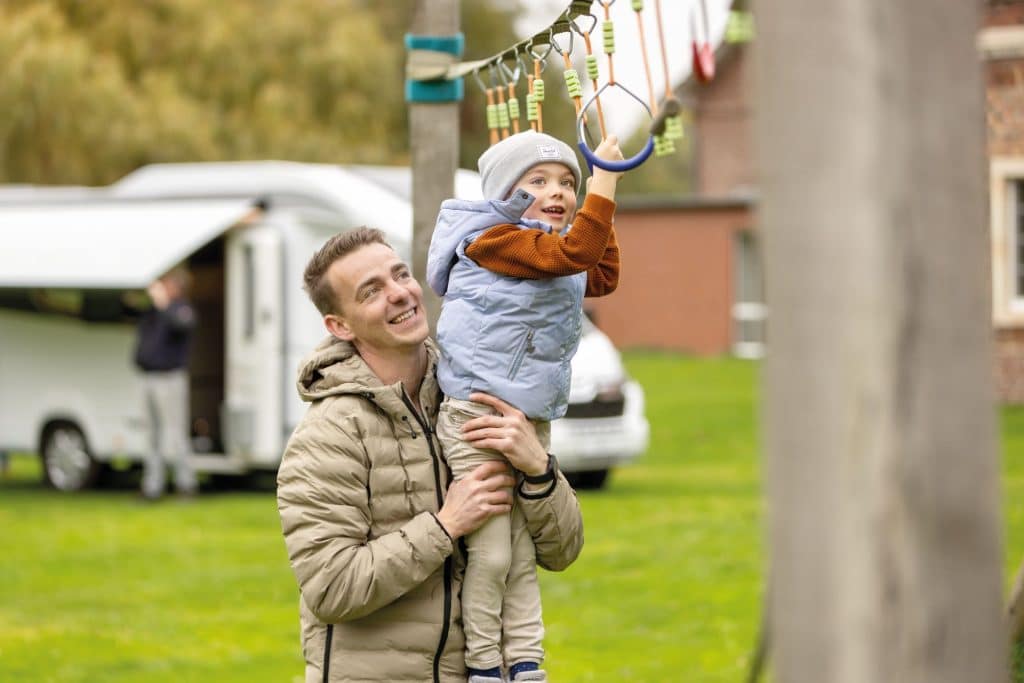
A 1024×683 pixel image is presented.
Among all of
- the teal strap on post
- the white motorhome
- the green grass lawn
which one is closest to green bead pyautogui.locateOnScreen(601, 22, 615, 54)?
the teal strap on post

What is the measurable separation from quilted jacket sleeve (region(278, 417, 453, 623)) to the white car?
400 inches

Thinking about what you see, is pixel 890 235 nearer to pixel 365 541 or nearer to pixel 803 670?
pixel 803 670

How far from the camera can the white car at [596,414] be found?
13.8m

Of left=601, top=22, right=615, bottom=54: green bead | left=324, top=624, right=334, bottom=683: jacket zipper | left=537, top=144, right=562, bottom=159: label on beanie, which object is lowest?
left=324, top=624, right=334, bottom=683: jacket zipper

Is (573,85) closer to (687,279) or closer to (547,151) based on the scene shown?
(547,151)

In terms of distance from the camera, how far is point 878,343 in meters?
1.89

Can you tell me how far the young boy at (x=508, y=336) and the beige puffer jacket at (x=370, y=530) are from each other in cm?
5

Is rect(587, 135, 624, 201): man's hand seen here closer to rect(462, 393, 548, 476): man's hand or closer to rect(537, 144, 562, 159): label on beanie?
rect(537, 144, 562, 159): label on beanie

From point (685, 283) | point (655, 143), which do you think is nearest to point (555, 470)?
point (655, 143)

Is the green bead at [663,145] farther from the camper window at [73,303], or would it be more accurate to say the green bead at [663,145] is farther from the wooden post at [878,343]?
the camper window at [73,303]

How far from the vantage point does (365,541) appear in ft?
11.0

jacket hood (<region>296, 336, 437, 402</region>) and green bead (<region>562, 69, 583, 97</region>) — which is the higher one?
green bead (<region>562, 69, 583, 97</region>)

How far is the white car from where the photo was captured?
13.8 m

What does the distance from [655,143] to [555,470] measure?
734 millimetres
